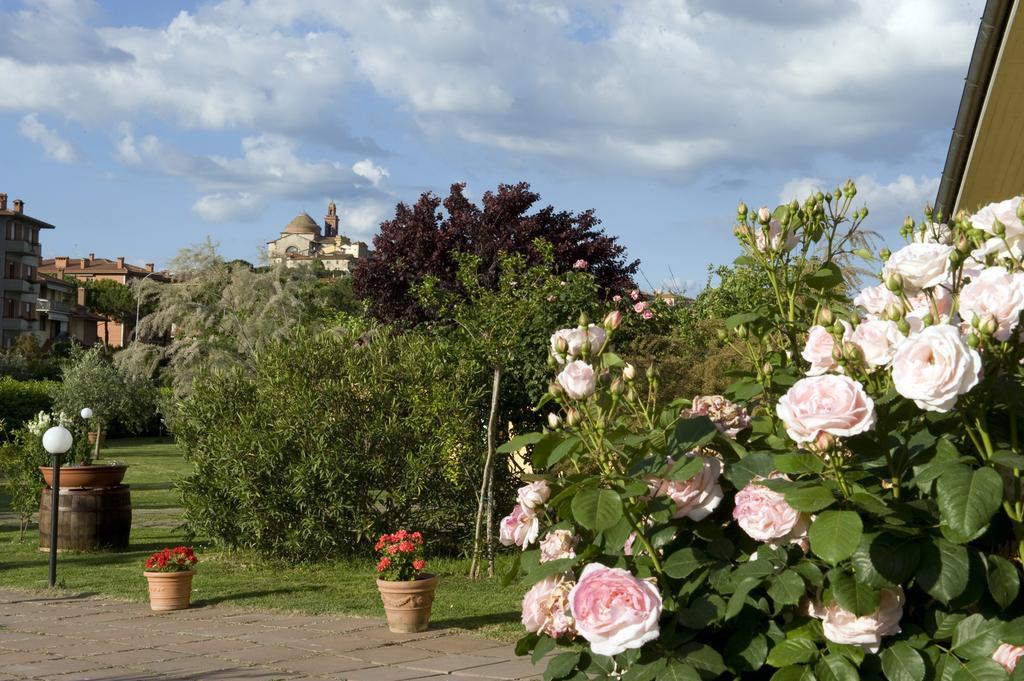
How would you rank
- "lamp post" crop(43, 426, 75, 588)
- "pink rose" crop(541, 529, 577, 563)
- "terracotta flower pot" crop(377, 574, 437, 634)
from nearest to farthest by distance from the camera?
"pink rose" crop(541, 529, 577, 563) → "terracotta flower pot" crop(377, 574, 437, 634) → "lamp post" crop(43, 426, 75, 588)

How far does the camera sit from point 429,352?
10695 millimetres

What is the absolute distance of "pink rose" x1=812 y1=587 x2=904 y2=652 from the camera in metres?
2.17

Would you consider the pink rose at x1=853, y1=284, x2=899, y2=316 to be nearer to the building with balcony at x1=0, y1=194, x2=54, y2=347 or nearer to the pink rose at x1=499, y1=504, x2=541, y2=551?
the pink rose at x1=499, y1=504, x2=541, y2=551

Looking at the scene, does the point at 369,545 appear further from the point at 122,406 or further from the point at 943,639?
the point at 122,406

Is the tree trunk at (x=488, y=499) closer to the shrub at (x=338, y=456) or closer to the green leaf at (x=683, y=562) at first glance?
the shrub at (x=338, y=456)

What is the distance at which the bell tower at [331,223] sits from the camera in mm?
136875

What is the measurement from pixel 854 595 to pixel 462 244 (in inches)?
635

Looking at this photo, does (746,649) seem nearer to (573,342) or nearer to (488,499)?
(573,342)

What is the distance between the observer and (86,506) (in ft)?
40.1

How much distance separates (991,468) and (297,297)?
33.6 metres

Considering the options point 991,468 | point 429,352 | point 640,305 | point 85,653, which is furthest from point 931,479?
point 429,352

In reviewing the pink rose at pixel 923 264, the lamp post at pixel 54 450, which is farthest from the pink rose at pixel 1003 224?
the lamp post at pixel 54 450

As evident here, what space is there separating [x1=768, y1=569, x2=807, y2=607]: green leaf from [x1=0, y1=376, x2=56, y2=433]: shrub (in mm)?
34168

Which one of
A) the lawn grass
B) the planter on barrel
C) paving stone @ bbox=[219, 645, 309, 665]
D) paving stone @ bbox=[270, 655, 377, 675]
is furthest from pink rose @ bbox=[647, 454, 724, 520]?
the planter on barrel
